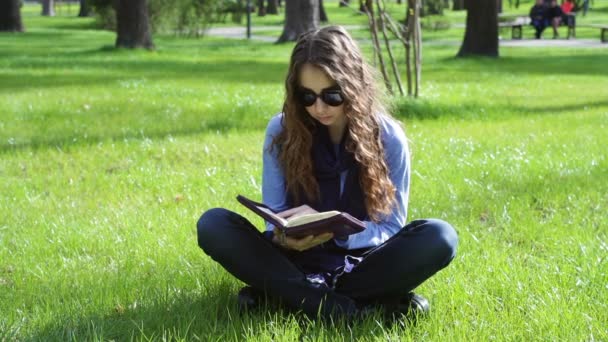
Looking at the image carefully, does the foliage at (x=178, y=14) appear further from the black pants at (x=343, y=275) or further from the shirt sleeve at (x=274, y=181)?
the black pants at (x=343, y=275)

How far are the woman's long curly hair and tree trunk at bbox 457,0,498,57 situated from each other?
1753 centimetres

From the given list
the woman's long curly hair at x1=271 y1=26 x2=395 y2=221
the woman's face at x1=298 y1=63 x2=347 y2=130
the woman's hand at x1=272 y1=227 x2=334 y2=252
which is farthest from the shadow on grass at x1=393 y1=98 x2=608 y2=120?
the woman's hand at x1=272 y1=227 x2=334 y2=252

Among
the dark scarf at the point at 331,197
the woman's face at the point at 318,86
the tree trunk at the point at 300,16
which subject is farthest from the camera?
the tree trunk at the point at 300,16

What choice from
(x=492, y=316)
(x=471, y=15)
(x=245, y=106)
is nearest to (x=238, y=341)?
(x=492, y=316)

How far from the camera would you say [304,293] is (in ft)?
12.0

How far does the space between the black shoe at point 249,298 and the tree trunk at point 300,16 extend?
23.1 m

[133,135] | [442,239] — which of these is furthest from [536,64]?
[442,239]

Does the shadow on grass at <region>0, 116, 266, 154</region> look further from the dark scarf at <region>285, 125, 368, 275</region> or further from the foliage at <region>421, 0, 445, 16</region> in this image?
the foliage at <region>421, 0, 445, 16</region>

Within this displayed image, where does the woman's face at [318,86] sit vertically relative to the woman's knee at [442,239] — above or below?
above

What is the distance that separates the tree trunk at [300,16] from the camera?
88.3 ft

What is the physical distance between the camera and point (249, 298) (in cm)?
379

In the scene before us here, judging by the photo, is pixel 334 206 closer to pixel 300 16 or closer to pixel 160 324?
pixel 160 324

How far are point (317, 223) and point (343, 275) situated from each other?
560mm

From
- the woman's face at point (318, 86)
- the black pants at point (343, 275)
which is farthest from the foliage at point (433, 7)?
the black pants at point (343, 275)
